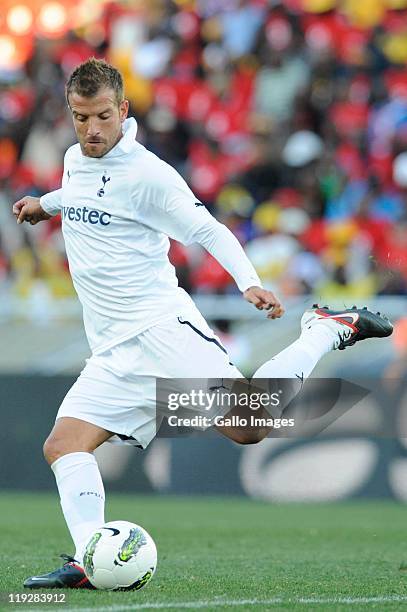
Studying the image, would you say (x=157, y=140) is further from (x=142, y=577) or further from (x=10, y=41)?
(x=142, y=577)

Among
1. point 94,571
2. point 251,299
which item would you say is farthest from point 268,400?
point 94,571

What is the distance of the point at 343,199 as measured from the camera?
13070 mm

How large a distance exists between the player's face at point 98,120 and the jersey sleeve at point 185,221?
0.27 meters

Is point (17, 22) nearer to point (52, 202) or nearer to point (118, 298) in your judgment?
point (52, 202)

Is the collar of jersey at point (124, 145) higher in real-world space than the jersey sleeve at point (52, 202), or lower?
higher

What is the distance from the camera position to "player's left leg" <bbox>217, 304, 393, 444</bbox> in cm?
587

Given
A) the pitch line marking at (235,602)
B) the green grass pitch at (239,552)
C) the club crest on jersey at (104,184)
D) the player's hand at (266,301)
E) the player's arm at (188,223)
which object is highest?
the club crest on jersey at (104,184)

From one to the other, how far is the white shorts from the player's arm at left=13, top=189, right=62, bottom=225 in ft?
2.74

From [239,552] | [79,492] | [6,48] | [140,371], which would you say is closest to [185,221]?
[140,371]

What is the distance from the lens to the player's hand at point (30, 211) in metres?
6.32

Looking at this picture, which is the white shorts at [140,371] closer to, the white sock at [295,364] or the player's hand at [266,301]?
the white sock at [295,364]

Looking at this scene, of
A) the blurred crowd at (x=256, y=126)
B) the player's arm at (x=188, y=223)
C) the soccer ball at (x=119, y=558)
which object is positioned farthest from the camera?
the blurred crowd at (x=256, y=126)

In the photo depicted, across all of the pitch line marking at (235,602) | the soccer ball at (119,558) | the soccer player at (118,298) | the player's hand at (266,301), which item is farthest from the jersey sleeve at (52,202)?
the pitch line marking at (235,602)

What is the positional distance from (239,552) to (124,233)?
2608mm
